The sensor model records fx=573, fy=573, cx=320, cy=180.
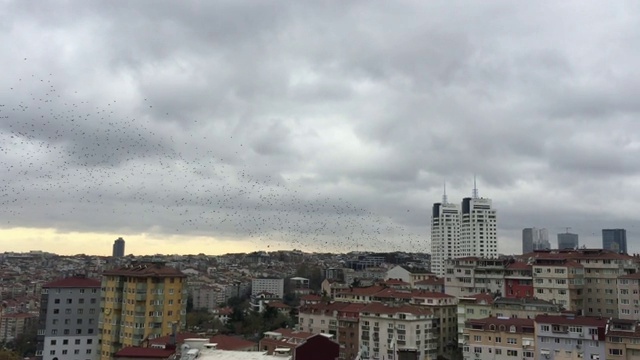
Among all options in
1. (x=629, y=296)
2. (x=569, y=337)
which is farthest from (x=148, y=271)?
(x=629, y=296)

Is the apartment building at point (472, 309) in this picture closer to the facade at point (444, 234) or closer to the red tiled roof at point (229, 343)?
the red tiled roof at point (229, 343)

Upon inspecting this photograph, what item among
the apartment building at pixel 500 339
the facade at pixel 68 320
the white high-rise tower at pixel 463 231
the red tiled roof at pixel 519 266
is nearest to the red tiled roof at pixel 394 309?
the apartment building at pixel 500 339

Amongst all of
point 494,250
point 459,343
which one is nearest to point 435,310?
point 459,343

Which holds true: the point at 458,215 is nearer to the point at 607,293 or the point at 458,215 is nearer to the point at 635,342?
the point at 607,293

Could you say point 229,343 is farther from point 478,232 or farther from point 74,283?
point 478,232

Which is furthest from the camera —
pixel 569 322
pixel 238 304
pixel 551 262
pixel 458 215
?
pixel 458 215

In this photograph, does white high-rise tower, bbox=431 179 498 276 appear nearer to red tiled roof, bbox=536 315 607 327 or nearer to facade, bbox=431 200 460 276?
facade, bbox=431 200 460 276
